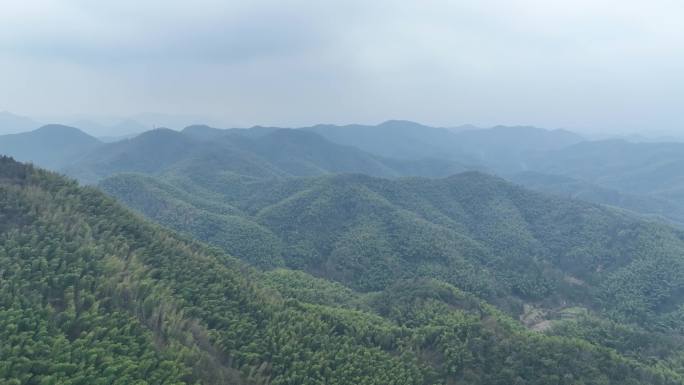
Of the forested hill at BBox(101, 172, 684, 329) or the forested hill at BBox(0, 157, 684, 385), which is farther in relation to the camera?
the forested hill at BBox(101, 172, 684, 329)

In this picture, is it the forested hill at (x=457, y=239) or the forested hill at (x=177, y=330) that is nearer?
the forested hill at (x=177, y=330)

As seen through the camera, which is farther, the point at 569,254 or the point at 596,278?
the point at 569,254

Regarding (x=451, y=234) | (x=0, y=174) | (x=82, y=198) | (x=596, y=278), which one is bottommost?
(x=596, y=278)

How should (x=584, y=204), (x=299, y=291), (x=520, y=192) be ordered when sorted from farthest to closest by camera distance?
(x=520, y=192)
(x=584, y=204)
(x=299, y=291)

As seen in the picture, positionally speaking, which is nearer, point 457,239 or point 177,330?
point 177,330

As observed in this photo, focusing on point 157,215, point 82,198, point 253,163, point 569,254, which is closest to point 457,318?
point 82,198

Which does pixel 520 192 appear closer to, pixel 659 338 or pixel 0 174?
pixel 659 338

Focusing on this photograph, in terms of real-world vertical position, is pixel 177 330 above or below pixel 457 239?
above

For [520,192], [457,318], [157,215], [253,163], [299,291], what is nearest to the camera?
[457,318]
